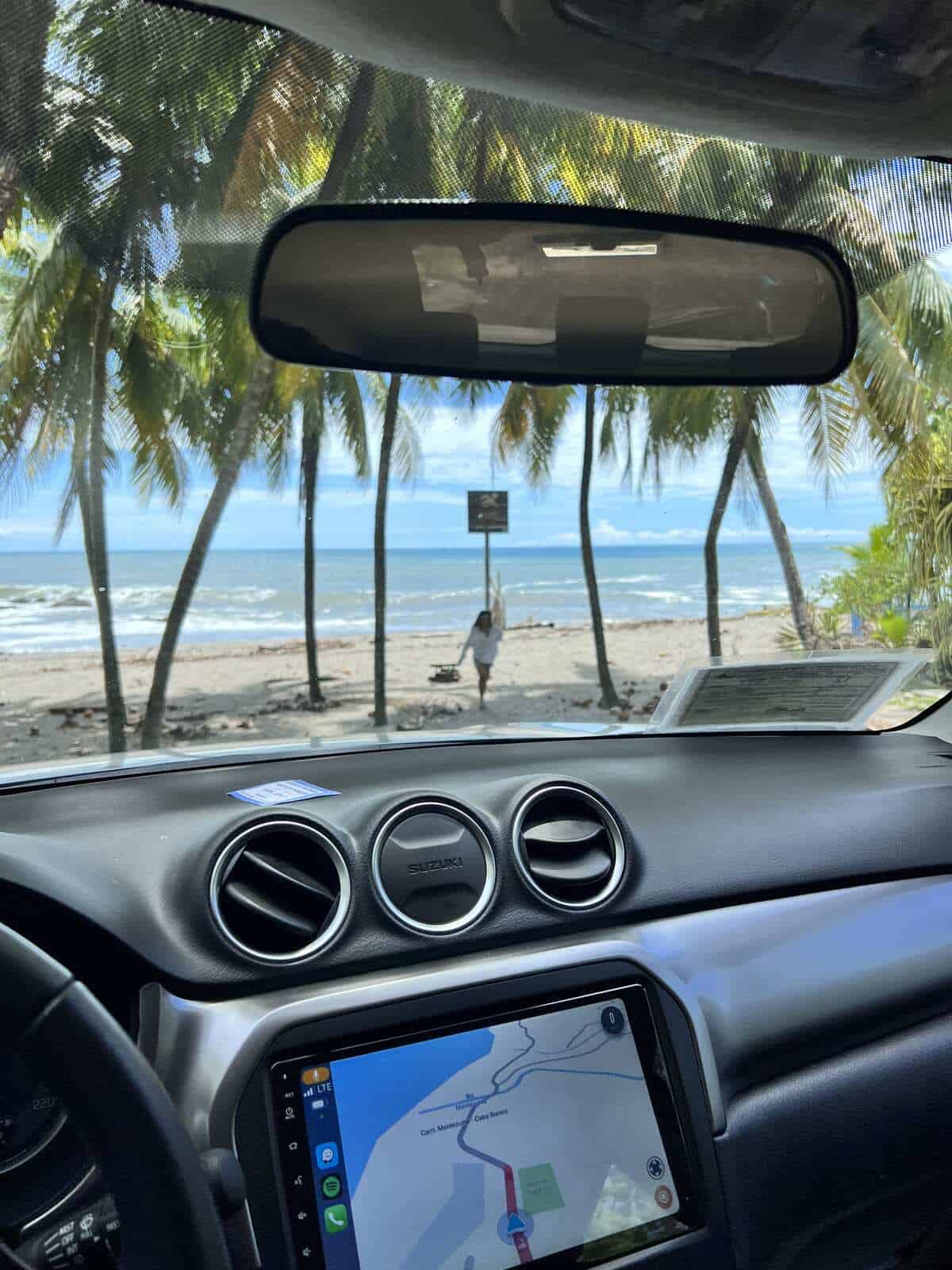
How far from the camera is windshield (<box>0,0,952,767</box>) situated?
1953 millimetres

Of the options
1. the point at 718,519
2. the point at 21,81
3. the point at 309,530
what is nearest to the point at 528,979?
the point at 21,81

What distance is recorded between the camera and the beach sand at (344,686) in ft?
9.55

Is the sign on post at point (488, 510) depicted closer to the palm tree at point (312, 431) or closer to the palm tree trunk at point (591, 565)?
the palm tree at point (312, 431)

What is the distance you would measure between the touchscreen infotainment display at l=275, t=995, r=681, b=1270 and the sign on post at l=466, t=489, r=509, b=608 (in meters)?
1.28

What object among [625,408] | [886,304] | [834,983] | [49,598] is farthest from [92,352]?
[834,983]

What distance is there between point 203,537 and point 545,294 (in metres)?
3.99

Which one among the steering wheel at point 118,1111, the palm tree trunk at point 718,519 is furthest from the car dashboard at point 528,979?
the palm tree trunk at point 718,519

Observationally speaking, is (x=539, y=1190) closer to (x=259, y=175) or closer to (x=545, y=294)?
(x=545, y=294)

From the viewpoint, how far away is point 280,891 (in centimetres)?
→ 187

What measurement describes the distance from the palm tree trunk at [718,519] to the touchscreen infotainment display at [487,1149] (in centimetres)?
289

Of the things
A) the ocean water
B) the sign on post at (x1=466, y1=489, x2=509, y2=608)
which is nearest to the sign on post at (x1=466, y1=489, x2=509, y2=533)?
the sign on post at (x1=466, y1=489, x2=509, y2=608)

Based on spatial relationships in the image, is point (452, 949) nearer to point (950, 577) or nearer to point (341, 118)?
point (341, 118)

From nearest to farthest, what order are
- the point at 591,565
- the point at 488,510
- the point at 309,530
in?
the point at 488,510 → the point at 309,530 → the point at 591,565

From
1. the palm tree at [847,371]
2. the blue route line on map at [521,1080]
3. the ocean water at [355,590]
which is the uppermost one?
the palm tree at [847,371]
